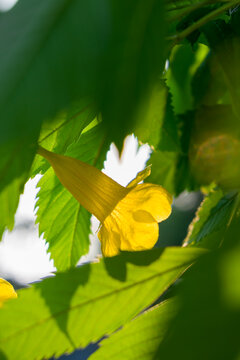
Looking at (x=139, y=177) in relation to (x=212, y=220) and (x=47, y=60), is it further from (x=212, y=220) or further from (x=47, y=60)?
(x=47, y=60)

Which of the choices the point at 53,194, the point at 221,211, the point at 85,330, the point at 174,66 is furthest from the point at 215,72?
the point at 85,330

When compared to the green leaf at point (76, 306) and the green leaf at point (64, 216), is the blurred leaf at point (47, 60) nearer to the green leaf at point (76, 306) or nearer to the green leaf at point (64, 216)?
the green leaf at point (76, 306)

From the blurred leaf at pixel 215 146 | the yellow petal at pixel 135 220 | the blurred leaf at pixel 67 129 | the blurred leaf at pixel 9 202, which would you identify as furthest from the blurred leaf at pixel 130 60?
the blurred leaf at pixel 215 146

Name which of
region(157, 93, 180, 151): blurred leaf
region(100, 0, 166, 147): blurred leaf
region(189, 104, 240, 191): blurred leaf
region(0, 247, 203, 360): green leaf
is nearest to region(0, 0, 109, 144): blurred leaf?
region(100, 0, 166, 147): blurred leaf

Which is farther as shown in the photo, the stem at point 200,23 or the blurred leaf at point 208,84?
the blurred leaf at point 208,84

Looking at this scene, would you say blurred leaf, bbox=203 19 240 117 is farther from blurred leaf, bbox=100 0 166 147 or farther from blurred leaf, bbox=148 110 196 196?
blurred leaf, bbox=100 0 166 147

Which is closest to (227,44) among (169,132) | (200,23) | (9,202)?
(200,23)
